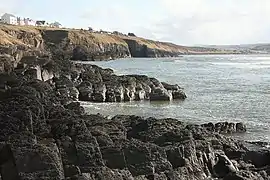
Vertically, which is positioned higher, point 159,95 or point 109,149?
point 109,149

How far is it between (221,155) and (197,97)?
30971mm

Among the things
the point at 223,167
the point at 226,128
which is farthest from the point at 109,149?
the point at 226,128

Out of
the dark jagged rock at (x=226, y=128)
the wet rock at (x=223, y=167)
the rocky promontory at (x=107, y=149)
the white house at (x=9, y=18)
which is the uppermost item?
the white house at (x=9, y=18)

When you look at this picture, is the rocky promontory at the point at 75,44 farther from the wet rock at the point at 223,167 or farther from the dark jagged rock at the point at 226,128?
the wet rock at the point at 223,167

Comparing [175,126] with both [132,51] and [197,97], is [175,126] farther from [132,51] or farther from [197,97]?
[132,51]

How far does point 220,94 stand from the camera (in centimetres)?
5553

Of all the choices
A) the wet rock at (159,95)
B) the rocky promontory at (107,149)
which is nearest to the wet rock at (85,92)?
the wet rock at (159,95)

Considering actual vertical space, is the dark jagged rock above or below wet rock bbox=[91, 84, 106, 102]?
below

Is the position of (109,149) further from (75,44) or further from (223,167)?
(75,44)

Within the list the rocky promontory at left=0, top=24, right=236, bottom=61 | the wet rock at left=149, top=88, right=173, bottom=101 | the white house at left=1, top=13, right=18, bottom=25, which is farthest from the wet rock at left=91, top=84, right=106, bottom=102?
the white house at left=1, top=13, right=18, bottom=25

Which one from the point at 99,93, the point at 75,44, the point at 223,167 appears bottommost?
the point at 223,167

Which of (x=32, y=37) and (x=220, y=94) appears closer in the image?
(x=220, y=94)

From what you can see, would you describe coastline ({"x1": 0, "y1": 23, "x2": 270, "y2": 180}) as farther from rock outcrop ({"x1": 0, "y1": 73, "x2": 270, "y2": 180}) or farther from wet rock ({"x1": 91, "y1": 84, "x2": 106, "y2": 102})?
wet rock ({"x1": 91, "y1": 84, "x2": 106, "y2": 102})

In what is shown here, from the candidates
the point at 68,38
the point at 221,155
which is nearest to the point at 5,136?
the point at 221,155
